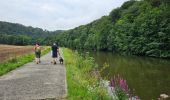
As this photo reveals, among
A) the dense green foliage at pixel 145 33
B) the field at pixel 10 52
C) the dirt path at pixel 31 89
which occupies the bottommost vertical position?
the dirt path at pixel 31 89

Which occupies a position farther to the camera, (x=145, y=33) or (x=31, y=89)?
(x=145, y=33)

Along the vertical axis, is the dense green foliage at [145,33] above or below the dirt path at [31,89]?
above

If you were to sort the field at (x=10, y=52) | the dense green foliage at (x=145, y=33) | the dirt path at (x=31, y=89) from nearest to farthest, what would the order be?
the dirt path at (x=31, y=89)
the field at (x=10, y=52)
the dense green foliage at (x=145, y=33)

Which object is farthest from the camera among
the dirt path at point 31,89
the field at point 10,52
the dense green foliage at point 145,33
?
the dense green foliage at point 145,33

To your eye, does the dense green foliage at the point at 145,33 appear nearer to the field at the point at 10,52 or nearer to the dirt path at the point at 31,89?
the field at the point at 10,52

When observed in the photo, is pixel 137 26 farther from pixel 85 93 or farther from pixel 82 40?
pixel 82 40

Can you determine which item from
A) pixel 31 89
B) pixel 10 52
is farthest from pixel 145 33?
pixel 31 89

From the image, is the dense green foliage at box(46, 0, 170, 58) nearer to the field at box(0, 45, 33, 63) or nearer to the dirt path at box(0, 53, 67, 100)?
the field at box(0, 45, 33, 63)

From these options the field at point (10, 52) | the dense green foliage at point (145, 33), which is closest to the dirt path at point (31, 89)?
the field at point (10, 52)

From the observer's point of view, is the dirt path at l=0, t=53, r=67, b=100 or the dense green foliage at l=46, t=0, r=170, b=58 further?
the dense green foliage at l=46, t=0, r=170, b=58

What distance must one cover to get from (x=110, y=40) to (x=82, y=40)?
6522 centimetres

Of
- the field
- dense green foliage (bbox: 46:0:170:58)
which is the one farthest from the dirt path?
dense green foliage (bbox: 46:0:170:58)

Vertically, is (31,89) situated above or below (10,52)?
below

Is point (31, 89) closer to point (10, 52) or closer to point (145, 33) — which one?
point (10, 52)
